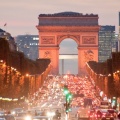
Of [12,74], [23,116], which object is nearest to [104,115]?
[23,116]

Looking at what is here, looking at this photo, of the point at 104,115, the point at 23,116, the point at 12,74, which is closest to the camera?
the point at 23,116

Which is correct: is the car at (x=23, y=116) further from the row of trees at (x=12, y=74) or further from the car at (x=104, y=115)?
the row of trees at (x=12, y=74)

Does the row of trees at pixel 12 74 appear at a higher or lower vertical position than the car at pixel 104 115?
higher

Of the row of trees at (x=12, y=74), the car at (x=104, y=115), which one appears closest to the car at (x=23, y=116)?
the car at (x=104, y=115)

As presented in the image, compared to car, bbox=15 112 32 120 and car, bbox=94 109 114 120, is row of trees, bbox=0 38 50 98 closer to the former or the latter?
car, bbox=94 109 114 120

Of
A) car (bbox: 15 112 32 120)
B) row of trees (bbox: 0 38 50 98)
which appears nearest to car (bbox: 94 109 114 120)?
car (bbox: 15 112 32 120)

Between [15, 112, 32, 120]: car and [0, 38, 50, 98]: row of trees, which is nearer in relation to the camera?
[15, 112, 32, 120]: car

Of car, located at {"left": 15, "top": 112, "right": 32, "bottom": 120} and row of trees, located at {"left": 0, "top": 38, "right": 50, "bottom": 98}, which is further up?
row of trees, located at {"left": 0, "top": 38, "right": 50, "bottom": 98}

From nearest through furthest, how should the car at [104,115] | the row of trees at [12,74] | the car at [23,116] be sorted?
the car at [23,116], the car at [104,115], the row of trees at [12,74]

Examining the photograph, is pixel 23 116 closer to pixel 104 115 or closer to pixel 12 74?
pixel 104 115

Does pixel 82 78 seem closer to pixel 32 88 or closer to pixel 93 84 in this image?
pixel 93 84

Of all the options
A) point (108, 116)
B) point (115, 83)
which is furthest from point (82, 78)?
point (108, 116)
